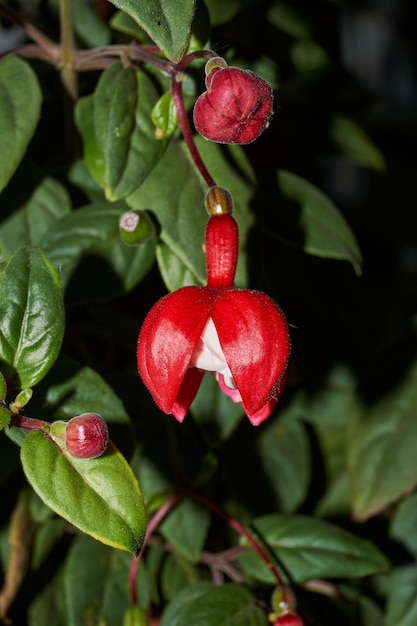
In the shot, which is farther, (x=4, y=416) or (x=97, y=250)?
(x=97, y=250)

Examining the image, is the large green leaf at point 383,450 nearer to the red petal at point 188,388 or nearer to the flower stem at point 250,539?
the flower stem at point 250,539

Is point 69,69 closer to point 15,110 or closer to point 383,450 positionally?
point 15,110

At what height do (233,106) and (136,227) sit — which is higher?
(233,106)

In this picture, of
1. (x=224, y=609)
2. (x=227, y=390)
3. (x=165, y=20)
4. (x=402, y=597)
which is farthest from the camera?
(x=402, y=597)

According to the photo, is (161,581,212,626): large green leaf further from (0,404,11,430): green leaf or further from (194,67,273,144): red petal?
(194,67,273,144): red petal

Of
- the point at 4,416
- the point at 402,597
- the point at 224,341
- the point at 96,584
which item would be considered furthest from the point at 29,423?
the point at 402,597

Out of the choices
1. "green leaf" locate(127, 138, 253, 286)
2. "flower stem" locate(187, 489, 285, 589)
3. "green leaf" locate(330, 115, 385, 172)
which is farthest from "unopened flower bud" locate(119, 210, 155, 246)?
"green leaf" locate(330, 115, 385, 172)

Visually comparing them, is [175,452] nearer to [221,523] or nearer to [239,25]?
[221,523]
